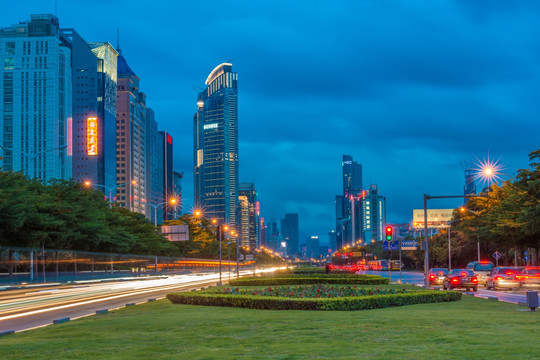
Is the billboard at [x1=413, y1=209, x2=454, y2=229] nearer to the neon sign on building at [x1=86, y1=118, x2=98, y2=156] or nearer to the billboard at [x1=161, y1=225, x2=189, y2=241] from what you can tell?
the billboard at [x1=161, y1=225, x2=189, y2=241]

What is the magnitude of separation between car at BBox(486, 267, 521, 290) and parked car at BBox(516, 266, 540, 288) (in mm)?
300

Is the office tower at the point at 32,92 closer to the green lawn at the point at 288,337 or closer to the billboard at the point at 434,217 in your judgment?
the billboard at the point at 434,217

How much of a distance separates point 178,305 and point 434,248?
96.7 metres

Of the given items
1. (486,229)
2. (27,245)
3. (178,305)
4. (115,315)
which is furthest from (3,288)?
(486,229)

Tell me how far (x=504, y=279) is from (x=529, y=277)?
1.84 metres

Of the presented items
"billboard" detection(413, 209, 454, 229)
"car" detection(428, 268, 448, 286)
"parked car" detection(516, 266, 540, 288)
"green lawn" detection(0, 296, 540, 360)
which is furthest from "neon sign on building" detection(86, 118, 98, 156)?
"green lawn" detection(0, 296, 540, 360)

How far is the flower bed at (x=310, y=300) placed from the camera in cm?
2245

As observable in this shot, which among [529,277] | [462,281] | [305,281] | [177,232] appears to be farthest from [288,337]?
[177,232]

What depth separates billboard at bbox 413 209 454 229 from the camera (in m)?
120

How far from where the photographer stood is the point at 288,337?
1428cm

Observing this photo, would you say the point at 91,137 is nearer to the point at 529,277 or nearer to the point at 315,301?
the point at 529,277

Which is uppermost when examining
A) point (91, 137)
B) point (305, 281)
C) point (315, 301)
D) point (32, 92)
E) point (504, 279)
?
point (32, 92)

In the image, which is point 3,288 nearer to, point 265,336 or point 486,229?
point 265,336

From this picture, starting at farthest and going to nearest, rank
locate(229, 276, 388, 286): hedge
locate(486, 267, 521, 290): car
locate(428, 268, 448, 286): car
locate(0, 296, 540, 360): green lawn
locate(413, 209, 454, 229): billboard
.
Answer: locate(413, 209, 454, 229): billboard → locate(428, 268, 448, 286): car → locate(229, 276, 388, 286): hedge → locate(486, 267, 521, 290): car → locate(0, 296, 540, 360): green lawn
